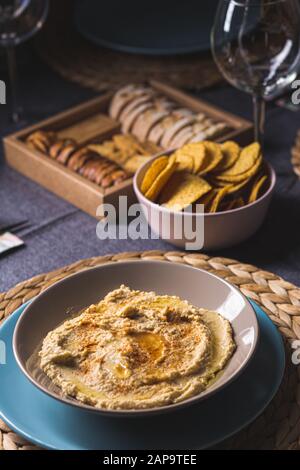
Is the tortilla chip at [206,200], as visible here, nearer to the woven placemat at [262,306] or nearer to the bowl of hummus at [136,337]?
the woven placemat at [262,306]

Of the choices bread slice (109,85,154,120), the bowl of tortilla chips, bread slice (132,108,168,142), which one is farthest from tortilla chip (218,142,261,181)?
bread slice (109,85,154,120)

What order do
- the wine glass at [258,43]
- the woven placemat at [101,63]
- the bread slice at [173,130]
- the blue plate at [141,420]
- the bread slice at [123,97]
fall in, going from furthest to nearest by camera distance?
the woven placemat at [101,63] < the bread slice at [123,97] < the bread slice at [173,130] < the wine glass at [258,43] < the blue plate at [141,420]

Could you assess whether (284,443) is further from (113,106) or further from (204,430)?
(113,106)

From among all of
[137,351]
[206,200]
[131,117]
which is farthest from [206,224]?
[131,117]

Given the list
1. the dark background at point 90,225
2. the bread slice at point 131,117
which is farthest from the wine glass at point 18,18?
the bread slice at point 131,117

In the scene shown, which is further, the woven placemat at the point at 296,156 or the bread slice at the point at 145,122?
the bread slice at the point at 145,122
